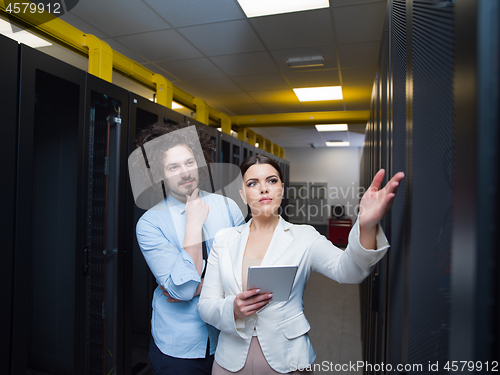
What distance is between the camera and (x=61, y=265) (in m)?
1.80

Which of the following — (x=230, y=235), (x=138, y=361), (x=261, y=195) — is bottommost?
A: (x=138, y=361)

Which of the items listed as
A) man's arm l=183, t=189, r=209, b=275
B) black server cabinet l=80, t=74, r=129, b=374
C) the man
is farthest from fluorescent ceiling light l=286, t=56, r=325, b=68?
man's arm l=183, t=189, r=209, b=275

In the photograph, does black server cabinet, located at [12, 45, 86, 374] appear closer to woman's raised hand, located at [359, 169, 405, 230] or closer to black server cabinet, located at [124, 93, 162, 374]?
black server cabinet, located at [124, 93, 162, 374]

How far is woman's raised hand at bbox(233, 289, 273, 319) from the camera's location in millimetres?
1135

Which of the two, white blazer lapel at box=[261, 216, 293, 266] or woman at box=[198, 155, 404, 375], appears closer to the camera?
woman at box=[198, 155, 404, 375]

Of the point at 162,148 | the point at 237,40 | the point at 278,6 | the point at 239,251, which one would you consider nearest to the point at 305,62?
the point at 237,40

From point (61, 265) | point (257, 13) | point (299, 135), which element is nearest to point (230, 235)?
point (61, 265)

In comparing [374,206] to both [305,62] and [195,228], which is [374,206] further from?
[305,62]

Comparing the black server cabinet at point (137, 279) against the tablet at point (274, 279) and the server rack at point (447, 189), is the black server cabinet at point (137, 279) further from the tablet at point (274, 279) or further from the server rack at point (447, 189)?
the server rack at point (447, 189)

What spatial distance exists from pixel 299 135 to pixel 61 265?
7.53 metres

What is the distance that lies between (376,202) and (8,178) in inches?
57.4

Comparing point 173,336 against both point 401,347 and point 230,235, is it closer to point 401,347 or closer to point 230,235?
point 230,235

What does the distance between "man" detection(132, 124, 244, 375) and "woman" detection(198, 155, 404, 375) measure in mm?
111

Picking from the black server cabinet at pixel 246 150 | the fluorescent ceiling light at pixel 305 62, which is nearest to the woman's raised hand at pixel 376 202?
the fluorescent ceiling light at pixel 305 62
